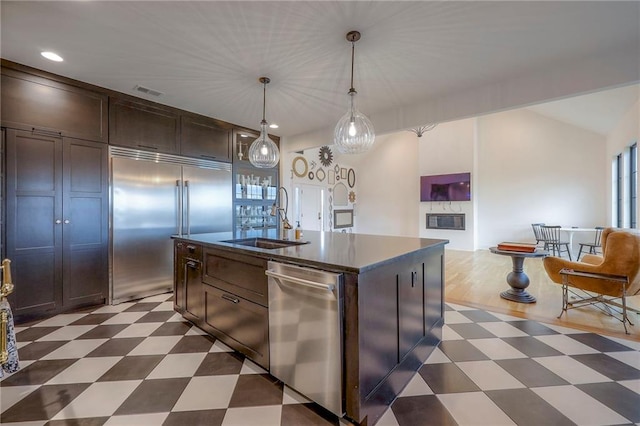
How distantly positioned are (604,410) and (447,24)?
273 cm

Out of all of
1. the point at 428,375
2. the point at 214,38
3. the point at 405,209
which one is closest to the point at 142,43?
the point at 214,38

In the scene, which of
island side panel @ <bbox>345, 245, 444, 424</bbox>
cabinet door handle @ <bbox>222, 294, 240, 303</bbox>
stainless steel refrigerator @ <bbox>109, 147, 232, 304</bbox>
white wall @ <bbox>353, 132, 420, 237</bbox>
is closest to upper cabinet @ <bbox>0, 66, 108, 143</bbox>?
stainless steel refrigerator @ <bbox>109, 147, 232, 304</bbox>

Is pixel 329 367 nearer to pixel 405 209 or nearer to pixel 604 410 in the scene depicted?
pixel 604 410

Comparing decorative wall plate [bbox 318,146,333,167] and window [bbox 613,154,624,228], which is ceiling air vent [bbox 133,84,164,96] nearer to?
decorative wall plate [bbox 318,146,333,167]

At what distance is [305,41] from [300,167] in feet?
13.9

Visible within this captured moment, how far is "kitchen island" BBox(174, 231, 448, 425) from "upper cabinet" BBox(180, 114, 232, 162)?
6.07 feet

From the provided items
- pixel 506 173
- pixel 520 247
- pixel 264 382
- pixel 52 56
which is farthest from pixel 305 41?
pixel 506 173

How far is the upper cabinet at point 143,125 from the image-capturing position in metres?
3.34

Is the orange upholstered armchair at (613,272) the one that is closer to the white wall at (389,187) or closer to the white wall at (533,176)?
the white wall at (533,176)

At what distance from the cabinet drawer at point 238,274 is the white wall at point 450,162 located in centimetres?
680

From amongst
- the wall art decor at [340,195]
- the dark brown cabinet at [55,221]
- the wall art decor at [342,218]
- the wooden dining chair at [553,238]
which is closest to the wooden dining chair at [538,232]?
the wooden dining chair at [553,238]

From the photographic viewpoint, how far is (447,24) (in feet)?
7.04

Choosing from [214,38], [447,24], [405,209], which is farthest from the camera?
[405,209]

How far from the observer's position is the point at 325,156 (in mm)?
7410
